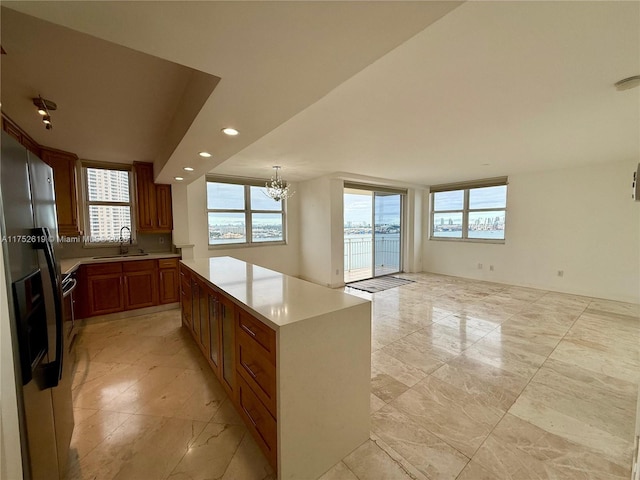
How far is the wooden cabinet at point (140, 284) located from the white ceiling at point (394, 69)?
1.45 m

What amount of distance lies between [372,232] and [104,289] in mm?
5360

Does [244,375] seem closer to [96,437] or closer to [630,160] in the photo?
[96,437]

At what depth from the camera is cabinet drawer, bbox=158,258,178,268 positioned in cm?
399

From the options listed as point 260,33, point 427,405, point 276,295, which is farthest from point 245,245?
point 260,33

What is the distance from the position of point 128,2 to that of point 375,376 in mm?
2737

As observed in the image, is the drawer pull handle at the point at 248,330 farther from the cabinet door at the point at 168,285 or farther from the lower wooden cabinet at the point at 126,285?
the cabinet door at the point at 168,285

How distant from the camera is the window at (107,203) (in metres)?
4.01

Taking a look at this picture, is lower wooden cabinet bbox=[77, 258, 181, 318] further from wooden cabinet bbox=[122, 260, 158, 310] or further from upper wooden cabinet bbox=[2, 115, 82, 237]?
upper wooden cabinet bbox=[2, 115, 82, 237]

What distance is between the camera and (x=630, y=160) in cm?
412

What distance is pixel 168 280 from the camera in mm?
4066

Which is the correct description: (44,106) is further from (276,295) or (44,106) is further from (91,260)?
(276,295)

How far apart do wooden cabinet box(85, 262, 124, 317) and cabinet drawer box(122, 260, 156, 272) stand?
7 cm

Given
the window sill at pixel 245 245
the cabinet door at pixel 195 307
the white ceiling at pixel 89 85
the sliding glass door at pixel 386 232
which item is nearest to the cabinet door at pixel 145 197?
the white ceiling at pixel 89 85

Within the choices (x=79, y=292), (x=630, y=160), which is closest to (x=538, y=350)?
(x=630, y=160)
